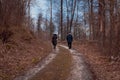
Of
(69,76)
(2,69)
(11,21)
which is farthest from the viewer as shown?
(11,21)

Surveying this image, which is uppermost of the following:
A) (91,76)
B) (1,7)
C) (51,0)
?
(51,0)

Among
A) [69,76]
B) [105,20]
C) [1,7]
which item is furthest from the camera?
[105,20]

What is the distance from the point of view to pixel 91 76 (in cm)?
1173

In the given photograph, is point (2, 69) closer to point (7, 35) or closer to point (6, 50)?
point (6, 50)

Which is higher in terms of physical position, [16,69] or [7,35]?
[7,35]

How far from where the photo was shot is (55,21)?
6888 cm

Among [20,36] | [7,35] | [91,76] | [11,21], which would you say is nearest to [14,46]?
[7,35]

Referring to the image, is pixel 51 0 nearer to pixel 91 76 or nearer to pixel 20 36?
pixel 20 36

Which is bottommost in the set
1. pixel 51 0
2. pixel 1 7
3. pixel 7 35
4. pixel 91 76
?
pixel 91 76

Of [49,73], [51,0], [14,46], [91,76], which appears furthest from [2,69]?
[51,0]

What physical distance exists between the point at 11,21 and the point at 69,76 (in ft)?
40.0

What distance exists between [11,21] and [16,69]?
32.3ft

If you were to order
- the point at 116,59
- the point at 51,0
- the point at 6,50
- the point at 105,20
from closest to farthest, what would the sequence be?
the point at 116,59 < the point at 6,50 < the point at 105,20 < the point at 51,0

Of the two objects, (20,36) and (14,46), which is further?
(20,36)
